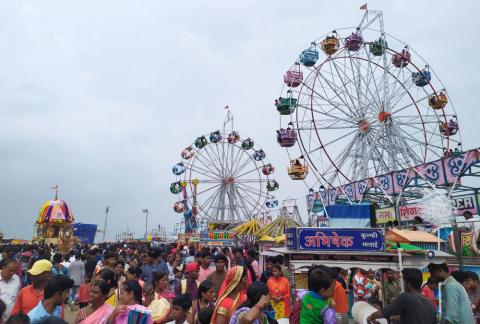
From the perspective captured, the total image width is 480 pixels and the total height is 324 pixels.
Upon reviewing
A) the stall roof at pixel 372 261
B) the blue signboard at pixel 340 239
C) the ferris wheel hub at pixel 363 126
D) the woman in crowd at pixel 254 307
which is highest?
the ferris wheel hub at pixel 363 126

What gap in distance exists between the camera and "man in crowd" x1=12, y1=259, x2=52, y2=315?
3359 millimetres

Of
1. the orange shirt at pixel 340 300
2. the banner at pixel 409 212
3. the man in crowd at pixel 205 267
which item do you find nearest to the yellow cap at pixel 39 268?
the man in crowd at pixel 205 267

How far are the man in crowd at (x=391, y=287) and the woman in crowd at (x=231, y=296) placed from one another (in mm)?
3963

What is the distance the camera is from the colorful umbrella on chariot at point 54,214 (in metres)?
37.0

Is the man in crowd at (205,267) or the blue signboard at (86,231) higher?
the blue signboard at (86,231)

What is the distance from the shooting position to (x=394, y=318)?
3.01 metres

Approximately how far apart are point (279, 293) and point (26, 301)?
10.4 feet

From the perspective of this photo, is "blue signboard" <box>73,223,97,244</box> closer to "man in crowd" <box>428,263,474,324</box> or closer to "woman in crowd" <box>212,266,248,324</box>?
"woman in crowd" <box>212,266,248,324</box>

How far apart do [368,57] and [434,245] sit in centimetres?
1440

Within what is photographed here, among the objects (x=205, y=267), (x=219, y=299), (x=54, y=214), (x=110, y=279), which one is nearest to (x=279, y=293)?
(x=205, y=267)

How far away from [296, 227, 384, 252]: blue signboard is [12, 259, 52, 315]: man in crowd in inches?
143

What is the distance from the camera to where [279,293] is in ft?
17.0

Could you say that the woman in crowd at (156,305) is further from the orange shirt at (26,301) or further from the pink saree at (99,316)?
the orange shirt at (26,301)

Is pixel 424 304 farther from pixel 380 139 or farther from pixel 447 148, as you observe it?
pixel 447 148
